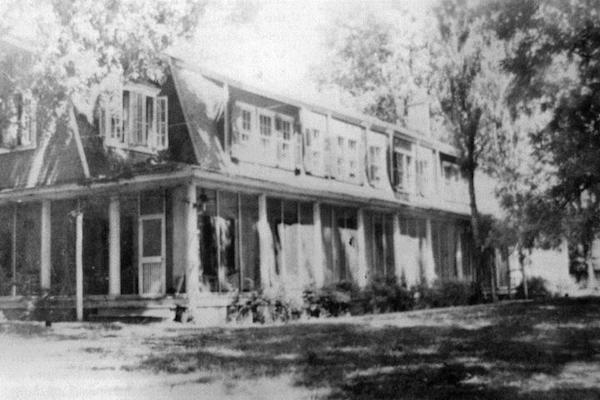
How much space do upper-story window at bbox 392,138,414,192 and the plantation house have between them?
11.2 ft

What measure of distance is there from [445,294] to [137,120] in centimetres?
846

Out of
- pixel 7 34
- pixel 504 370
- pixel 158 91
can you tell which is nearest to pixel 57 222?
pixel 158 91

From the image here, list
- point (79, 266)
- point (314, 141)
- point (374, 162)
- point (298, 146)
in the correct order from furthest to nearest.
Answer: point (374, 162)
point (314, 141)
point (298, 146)
point (79, 266)

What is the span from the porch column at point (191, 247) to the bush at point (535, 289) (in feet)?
41.9

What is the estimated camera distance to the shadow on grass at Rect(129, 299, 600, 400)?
19.9 ft

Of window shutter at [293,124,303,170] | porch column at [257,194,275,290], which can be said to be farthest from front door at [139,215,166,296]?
window shutter at [293,124,303,170]

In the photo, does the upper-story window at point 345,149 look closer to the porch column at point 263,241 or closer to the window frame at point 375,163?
the window frame at point 375,163

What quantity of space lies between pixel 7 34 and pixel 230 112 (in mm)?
5911

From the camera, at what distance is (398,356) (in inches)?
297

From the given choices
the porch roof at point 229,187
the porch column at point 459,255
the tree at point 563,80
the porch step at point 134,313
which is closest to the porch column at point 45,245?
the porch roof at point 229,187

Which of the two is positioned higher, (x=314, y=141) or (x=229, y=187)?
(x=314, y=141)

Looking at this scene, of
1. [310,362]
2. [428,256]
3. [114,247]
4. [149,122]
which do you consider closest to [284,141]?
[149,122]

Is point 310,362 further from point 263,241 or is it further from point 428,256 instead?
point 428,256

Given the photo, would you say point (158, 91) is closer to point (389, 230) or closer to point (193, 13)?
point (193, 13)
